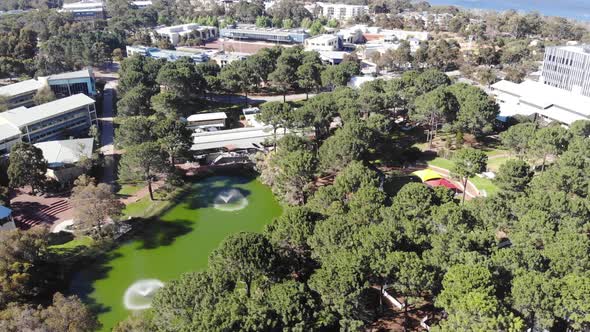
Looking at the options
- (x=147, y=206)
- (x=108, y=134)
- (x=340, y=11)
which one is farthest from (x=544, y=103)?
(x=340, y=11)

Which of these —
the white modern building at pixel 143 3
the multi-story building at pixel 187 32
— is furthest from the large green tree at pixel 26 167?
the white modern building at pixel 143 3

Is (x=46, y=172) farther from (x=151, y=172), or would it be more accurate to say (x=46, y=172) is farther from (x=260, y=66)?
(x=260, y=66)

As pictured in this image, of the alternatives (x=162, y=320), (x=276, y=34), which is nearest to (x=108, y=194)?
(x=162, y=320)

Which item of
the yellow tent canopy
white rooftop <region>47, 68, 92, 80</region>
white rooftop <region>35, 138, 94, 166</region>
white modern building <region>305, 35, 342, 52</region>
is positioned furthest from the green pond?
white modern building <region>305, 35, 342, 52</region>

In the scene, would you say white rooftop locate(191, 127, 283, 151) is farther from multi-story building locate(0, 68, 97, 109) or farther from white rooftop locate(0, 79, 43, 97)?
white rooftop locate(0, 79, 43, 97)

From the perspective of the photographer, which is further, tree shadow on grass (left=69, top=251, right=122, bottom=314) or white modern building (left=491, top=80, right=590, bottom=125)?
white modern building (left=491, top=80, right=590, bottom=125)

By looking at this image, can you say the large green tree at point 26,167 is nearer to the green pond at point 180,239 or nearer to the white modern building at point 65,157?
the white modern building at point 65,157
